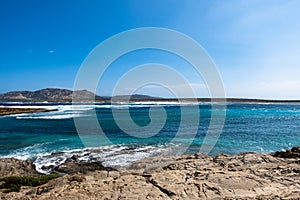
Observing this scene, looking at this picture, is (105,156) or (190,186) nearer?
(190,186)

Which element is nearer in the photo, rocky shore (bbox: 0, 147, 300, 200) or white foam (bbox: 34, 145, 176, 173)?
rocky shore (bbox: 0, 147, 300, 200)

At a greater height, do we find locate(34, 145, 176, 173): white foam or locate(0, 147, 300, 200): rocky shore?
locate(0, 147, 300, 200): rocky shore

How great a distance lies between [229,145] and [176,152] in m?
6.45

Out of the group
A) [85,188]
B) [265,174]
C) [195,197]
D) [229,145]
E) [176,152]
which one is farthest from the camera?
[229,145]

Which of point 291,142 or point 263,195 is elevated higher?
point 263,195

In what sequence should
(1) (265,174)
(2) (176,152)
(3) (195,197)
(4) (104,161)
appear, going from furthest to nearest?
(2) (176,152) < (4) (104,161) < (1) (265,174) < (3) (195,197)

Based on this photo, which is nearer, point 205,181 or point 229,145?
point 205,181

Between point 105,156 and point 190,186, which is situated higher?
point 190,186

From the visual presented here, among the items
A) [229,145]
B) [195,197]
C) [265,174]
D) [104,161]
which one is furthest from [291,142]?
[195,197]

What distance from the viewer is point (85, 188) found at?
699 centimetres

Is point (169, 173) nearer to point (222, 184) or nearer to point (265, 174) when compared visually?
point (222, 184)

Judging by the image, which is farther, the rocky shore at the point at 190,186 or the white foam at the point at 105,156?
the white foam at the point at 105,156

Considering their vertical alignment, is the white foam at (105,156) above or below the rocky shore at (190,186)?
below

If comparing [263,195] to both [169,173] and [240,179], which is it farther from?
[169,173]
